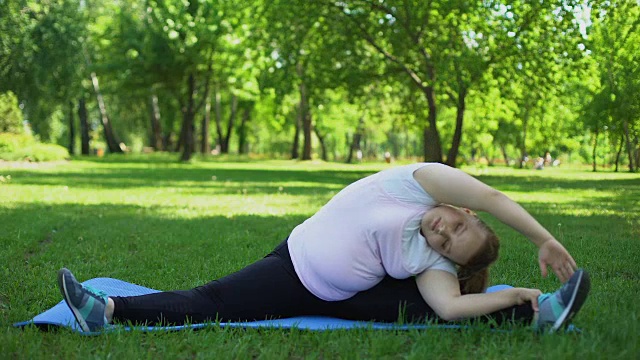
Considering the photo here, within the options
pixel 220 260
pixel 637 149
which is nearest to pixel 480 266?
pixel 220 260

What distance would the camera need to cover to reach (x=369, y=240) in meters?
3.49

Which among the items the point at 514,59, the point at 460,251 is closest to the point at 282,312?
the point at 460,251

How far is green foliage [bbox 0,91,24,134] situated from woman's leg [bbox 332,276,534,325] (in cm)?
2685

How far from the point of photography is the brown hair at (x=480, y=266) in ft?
11.4

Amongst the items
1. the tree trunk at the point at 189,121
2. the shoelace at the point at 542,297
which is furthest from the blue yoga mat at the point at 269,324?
the tree trunk at the point at 189,121

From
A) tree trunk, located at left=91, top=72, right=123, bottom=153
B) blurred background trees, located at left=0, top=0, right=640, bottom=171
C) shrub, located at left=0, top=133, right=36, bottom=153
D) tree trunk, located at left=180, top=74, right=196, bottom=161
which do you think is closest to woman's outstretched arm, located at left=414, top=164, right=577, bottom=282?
blurred background trees, located at left=0, top=0, right=640, bottom=171

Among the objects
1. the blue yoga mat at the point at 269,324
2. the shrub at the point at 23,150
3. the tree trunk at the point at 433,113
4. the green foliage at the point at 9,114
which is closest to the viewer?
the blue yoga mat at the point at 269,324

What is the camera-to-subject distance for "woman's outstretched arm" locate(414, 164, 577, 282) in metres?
3.30

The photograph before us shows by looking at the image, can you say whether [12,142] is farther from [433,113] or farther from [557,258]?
[557,258]

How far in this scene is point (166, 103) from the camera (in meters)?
49.0

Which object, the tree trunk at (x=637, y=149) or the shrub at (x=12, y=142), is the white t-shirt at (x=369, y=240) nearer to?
the tree trunk at (x=637, y=149)

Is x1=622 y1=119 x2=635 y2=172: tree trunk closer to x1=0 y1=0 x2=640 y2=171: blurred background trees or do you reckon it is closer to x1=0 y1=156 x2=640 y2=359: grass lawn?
x1=0 y1=0 x2=640 y2=171: blurred background trees

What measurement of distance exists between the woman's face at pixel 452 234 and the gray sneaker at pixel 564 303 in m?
0.45

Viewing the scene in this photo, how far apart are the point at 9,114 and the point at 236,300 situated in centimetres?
2714
